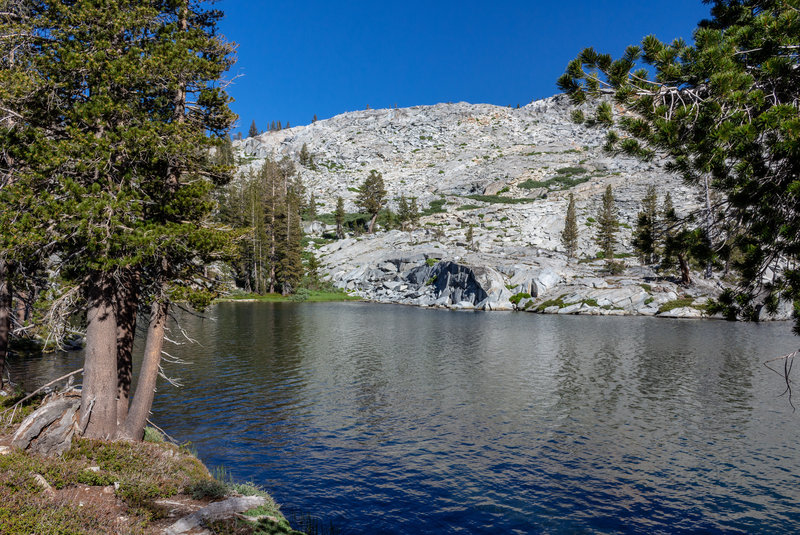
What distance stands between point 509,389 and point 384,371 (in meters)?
8.20

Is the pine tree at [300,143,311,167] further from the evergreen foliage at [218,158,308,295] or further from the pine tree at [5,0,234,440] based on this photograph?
the pine tree at [5,0,234,440]

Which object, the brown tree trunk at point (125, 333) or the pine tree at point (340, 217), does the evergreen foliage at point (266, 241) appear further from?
the brown tree trunk at point (125, 333)

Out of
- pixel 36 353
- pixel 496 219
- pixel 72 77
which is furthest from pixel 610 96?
pixel 496 219

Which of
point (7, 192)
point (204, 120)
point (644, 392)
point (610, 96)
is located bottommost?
point (644, 392)

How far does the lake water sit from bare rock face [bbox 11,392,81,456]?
4.49 metres

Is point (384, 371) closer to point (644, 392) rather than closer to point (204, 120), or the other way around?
point (644, 392)

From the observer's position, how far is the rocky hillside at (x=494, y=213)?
6888 centimetres

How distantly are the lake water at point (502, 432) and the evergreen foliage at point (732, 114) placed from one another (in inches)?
289

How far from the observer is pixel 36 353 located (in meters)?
30.6

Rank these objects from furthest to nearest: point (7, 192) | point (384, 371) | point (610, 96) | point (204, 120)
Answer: point (384, 371)
point (204, 120)
point (7, 192)
point (610, 96)

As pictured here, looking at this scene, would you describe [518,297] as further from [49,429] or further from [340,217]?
[49,429]

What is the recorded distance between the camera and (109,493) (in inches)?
371

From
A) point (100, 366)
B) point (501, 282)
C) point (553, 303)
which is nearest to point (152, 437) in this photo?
point (100, 366)

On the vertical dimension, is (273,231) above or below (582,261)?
above
